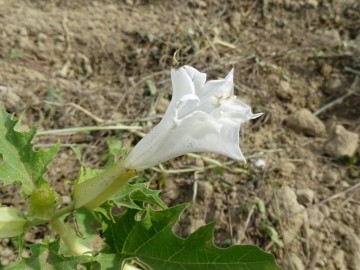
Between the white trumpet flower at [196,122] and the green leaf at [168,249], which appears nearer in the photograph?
the white trumpet flower at [196,122]

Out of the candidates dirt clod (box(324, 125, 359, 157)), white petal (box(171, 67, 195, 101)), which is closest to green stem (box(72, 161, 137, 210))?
white petal (box(171, 67, 195, 101))

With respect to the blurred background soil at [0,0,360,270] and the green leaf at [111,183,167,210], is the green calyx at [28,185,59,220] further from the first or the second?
the blurred background soil at [0,0,360,270]

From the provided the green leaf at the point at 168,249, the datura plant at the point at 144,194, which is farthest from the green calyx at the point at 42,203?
the green leaf at the point at 168,249

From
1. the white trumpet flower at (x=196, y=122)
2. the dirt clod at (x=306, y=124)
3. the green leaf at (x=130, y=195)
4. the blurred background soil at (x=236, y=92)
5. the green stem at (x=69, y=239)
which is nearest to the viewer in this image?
the white trumpet flower at (x=196, y=122)

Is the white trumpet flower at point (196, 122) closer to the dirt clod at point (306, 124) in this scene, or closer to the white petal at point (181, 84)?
the white petal at point (181, 84)

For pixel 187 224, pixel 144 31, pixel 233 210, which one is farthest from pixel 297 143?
pixel 144 31

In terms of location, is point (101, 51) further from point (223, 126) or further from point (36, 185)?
point (223, 126)
